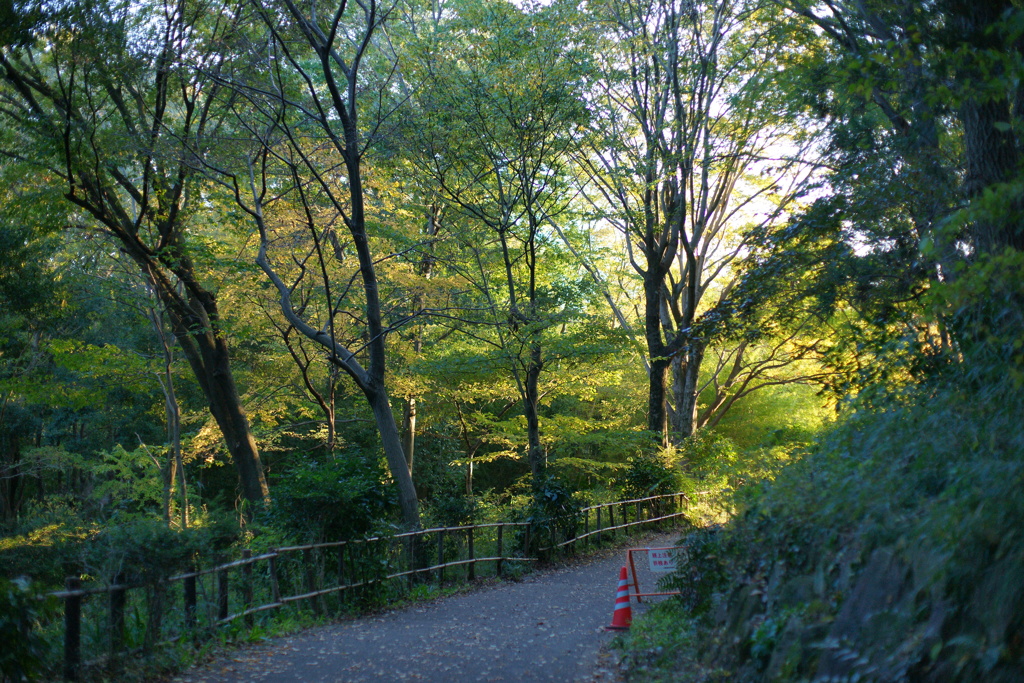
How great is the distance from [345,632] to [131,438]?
78.6 ft

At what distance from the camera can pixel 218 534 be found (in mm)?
7688

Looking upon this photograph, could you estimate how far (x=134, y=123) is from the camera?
1416 centimetres

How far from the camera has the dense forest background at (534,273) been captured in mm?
5230

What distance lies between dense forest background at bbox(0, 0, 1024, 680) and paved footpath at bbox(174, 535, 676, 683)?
122 centimetres

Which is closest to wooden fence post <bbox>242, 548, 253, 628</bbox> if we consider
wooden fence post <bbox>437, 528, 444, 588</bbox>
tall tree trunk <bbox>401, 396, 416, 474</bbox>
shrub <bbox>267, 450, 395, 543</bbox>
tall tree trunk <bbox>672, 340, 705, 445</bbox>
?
shrub <bbox>267, 450, 395, 543</bbox>

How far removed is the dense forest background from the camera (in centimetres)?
523

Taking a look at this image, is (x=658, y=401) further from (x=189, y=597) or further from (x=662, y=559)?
(x=189, y=597)

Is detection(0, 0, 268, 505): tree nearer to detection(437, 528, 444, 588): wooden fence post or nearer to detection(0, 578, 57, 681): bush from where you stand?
detection(437, 528, 444, 588): wooden fence post

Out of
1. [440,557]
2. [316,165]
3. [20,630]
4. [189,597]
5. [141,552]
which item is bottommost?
[440,557]

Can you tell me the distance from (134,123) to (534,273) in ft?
29.0

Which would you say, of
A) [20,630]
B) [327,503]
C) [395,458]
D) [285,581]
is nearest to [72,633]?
[20,630]

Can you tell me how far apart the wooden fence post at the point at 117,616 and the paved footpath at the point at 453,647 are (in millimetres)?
581

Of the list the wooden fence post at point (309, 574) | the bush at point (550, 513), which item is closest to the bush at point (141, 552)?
the wooden fence post at point (309, 574)

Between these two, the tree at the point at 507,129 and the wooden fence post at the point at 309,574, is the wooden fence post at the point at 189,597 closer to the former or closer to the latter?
the wooden fence post at the point at 309,574
